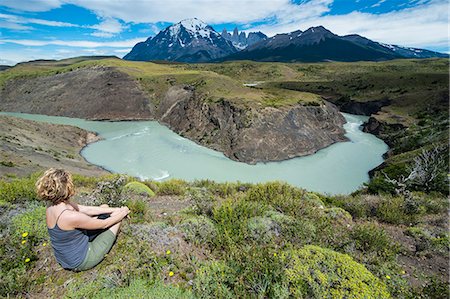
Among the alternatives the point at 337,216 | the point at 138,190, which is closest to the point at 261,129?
the point at 138,190

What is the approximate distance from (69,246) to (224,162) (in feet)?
101

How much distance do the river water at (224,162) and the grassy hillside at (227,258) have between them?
22045 millimetres

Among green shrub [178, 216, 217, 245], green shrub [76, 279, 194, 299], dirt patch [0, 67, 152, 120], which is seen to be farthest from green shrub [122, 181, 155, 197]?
dirt patch [0, 67, 152, 120]

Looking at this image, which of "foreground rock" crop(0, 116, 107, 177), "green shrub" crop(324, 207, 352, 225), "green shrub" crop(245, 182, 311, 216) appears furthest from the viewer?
"foreground rock" crop(0, 116, 107, 177)

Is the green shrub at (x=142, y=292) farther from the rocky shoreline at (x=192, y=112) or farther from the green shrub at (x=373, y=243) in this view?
the rocky shoreline at (x=192, y=112)

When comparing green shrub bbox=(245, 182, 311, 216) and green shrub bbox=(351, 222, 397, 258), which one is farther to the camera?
green shrub bbox=(245, 182, 311, 216)

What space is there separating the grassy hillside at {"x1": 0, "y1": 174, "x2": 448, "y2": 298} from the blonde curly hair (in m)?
1.56

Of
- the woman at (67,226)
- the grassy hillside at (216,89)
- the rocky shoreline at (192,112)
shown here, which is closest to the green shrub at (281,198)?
the woman at (67,226)

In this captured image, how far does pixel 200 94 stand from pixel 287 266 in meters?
52.2

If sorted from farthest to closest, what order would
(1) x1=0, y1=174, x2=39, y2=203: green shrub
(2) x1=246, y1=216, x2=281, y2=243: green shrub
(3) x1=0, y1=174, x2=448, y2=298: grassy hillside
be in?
(1) x1=0, y1=174, x2=39, y2=203: green shrub, (2) x1=246, y1=216, x2=281, y2=243: green shrub, (3) x1=0, y1=174, x2=448, y2=298: grassy hillside

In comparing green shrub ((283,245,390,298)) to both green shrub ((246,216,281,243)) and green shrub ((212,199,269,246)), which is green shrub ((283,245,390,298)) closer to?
green shrub ((246,216,281,243))

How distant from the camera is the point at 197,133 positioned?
4628cm

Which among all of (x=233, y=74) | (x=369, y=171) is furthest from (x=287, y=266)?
(x=233, y=74)

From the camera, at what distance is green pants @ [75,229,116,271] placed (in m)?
4.84
